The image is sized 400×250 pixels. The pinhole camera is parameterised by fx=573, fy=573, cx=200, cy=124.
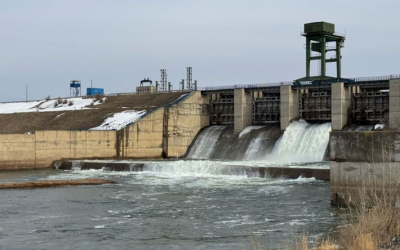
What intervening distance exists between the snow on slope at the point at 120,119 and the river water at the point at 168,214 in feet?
55.3

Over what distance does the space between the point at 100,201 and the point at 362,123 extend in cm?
2443

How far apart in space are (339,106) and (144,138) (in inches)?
654

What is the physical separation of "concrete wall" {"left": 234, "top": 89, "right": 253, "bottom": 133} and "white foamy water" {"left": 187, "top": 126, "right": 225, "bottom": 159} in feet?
6.73

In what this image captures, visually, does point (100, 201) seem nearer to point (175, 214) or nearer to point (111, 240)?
point (175, 214)

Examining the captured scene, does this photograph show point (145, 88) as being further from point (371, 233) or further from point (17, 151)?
point (371, 233)

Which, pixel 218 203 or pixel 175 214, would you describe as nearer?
pixel 175 214

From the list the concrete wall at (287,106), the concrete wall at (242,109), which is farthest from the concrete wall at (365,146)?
the concrete wall at (242,109)

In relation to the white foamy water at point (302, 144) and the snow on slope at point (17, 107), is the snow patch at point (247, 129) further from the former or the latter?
the snow on slope at point (17, 107)

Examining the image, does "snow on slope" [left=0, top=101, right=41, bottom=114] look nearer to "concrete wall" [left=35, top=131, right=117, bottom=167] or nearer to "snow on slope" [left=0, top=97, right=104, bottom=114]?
"snow on slope" [left=0, top=97, right=104, bottom=114]

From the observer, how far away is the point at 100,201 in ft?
84.7

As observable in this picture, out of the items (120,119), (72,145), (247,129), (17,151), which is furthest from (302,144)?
(17,151)

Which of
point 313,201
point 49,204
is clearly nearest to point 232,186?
point 313,201

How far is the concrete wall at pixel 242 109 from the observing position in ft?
164

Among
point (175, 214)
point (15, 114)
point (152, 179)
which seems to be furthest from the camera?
point (15, 114)
